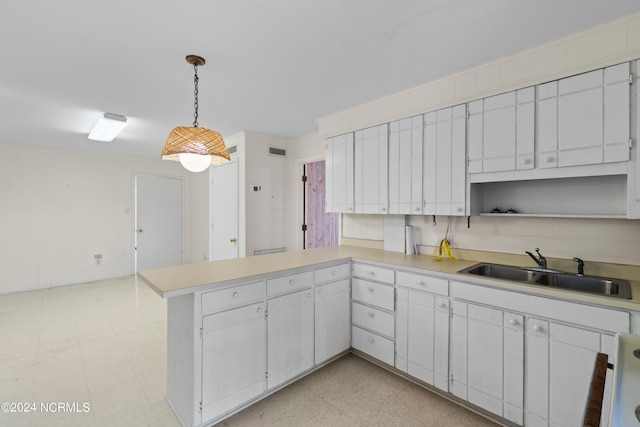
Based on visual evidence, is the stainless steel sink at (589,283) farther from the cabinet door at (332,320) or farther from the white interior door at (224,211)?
the white interior door at (224,211)

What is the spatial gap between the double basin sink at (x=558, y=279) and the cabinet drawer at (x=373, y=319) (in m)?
0.76

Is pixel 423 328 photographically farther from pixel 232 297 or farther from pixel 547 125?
pixel 547 125

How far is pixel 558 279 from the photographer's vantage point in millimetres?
2082

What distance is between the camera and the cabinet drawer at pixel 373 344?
2.48 m

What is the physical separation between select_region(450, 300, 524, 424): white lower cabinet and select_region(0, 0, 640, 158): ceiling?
72.9 inches

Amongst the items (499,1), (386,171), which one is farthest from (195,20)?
(386,171)

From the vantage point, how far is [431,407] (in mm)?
2076

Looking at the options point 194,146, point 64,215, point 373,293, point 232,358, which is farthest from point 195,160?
point 64,215

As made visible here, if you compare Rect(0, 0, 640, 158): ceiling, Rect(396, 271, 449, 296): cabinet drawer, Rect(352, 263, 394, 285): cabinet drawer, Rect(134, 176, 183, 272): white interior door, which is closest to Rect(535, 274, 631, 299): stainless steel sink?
Rect(396, 271, 449, 296): cabinet drawer

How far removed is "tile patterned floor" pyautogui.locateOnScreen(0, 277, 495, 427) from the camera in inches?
76.9

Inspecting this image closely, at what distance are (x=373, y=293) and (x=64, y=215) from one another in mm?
5930

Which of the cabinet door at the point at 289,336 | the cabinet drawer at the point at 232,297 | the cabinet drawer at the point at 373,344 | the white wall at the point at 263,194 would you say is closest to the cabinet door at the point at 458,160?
the cabinet drawer at the point at 373,344

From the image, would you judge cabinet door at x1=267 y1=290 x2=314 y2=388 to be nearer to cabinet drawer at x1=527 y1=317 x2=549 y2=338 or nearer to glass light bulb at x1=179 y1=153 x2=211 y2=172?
glass light bulb at x1=179 y1=153 x2=211 y2=172

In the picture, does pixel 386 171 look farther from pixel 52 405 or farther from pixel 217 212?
pixel 52 405
